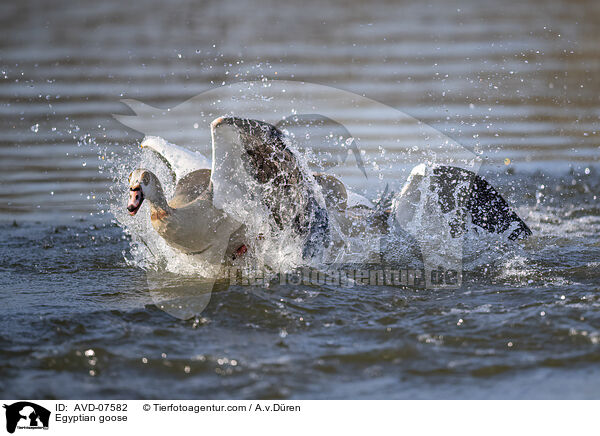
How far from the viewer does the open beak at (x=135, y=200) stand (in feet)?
11.4

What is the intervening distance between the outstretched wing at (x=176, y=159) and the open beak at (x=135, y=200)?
1.03m

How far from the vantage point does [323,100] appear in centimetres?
856

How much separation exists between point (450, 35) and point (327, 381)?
7379 mm

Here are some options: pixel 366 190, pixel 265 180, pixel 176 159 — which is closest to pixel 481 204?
pixel 265 180

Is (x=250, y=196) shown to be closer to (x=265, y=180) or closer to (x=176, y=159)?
(x=265, y=180)

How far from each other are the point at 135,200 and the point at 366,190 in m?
4.00

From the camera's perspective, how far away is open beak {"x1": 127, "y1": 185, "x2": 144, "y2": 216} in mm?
3467

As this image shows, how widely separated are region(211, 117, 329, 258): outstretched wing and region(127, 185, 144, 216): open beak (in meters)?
0.43

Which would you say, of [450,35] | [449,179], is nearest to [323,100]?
[450,35]
